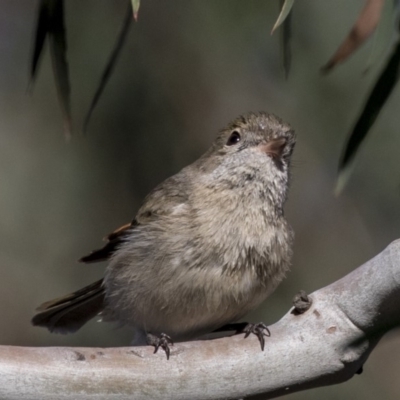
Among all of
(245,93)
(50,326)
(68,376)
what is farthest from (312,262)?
(68,376)

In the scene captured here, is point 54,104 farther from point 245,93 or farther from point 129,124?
point 245,93

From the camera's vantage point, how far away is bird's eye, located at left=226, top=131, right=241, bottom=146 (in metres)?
2.95

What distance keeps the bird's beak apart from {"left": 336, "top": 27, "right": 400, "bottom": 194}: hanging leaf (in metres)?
0.42

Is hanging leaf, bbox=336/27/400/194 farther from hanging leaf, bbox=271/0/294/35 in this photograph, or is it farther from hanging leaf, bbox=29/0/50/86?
hanging leaf, bbox=29/0/50/86

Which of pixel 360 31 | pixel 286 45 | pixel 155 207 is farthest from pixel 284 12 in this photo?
pixel 155 207

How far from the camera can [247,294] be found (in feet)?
8.52

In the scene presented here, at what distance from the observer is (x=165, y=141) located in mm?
4445

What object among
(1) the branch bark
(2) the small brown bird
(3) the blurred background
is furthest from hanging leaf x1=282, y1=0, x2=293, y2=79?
(3) the blurred background

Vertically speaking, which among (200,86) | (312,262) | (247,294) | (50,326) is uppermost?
(200,86)

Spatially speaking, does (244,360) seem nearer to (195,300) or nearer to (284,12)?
(195,300)

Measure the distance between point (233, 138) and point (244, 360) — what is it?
3.46ft

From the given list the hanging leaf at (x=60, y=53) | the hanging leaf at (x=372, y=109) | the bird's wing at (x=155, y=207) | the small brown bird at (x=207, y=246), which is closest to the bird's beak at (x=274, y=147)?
the small brown bird at (x=207, y=246)

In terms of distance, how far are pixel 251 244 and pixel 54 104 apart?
2.49 metres

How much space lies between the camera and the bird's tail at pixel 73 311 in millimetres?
3061
